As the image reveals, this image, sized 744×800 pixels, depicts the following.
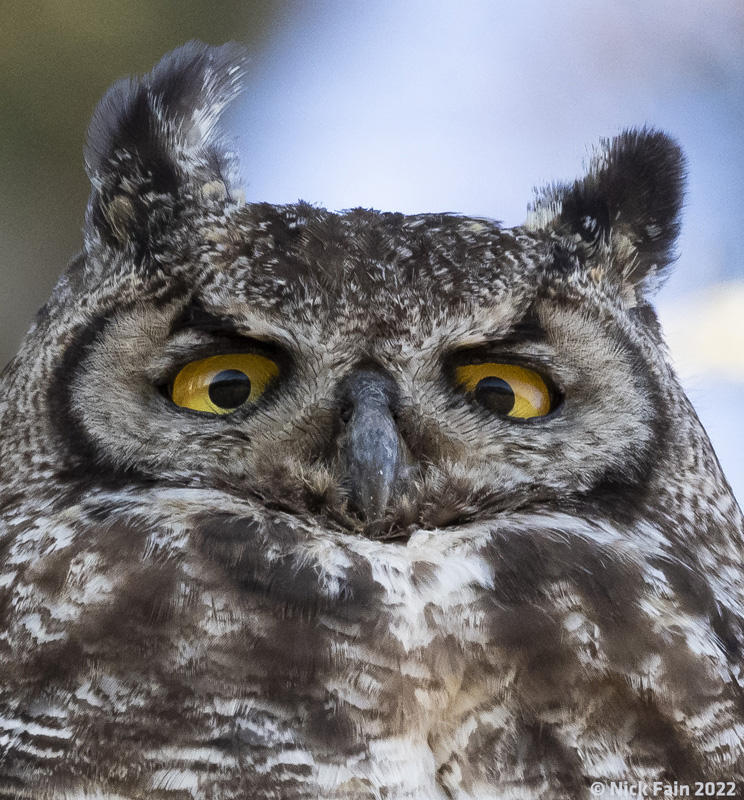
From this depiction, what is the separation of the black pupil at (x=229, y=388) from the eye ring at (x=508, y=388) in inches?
15.4

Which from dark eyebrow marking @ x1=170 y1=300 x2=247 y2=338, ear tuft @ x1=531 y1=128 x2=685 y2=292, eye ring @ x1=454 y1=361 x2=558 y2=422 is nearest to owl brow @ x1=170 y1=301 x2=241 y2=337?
dark eyebrow marking @ x1=170 y1=300 x2=247 y2=338

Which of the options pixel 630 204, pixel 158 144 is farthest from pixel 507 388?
pixel 158 144

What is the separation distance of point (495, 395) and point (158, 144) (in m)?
0.93

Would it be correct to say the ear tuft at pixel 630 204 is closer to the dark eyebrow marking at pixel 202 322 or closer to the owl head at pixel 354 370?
the owl head at pixel 354 370

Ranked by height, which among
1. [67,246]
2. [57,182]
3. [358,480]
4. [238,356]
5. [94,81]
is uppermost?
[94,81]

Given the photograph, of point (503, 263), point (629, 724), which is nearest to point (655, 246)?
point (503, 263)

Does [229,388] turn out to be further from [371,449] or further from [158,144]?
[158,144]

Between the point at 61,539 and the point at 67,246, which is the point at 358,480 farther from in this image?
the point at 67,246

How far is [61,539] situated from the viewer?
5.24 feet

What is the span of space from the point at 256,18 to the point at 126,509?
1630 millimetres

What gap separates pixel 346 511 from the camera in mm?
1636

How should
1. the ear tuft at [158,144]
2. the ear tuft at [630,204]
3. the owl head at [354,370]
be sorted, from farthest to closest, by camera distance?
the ear tuft at [630,204], the ear tuft at [158,144], the owl head at [354,370]

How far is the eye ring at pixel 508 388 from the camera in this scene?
1777 millimetres

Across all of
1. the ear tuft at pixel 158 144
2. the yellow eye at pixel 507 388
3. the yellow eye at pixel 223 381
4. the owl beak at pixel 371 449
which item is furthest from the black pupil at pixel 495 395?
the ear tuft at pixel 158 144
